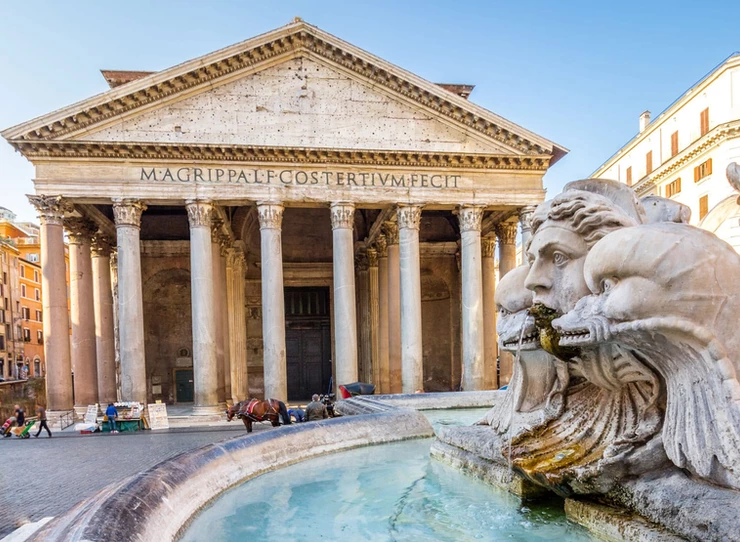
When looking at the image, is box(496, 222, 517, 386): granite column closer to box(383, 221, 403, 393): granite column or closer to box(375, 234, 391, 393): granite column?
box(383, 221, 403, 393): granite column

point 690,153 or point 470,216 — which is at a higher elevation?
point 690,153

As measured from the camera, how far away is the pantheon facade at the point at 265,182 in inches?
559

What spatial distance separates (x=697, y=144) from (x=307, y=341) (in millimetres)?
18093

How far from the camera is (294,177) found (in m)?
15.0

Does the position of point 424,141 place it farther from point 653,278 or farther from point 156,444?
point 653,278

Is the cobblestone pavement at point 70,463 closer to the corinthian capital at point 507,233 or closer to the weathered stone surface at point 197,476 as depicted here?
the weathered stone surface at point 197,476

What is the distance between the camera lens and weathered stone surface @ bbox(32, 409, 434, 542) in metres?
1.96

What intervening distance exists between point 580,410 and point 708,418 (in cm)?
77

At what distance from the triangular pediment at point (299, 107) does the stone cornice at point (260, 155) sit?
0.21 m

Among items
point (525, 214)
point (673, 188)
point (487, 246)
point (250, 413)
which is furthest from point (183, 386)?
point (673, 188)

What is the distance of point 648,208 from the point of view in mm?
2482

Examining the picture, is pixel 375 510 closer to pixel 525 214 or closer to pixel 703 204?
pixel 525 214

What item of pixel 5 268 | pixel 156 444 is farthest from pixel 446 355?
pixel 5 268

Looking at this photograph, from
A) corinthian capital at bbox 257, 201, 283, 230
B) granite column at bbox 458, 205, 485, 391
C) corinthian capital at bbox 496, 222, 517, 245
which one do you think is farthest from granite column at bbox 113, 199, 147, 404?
corinthian capital at bbox 496, 222, 517, 245
